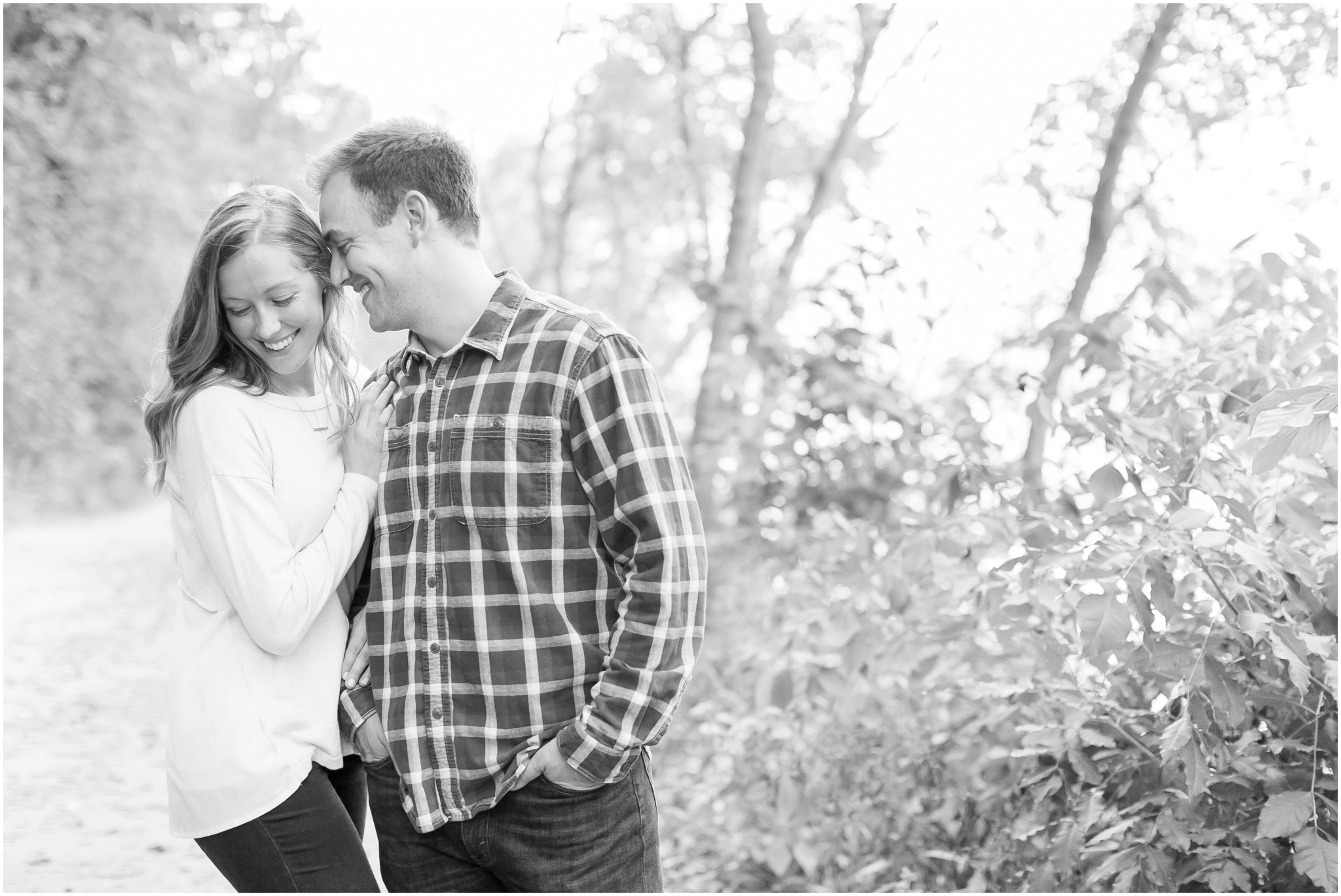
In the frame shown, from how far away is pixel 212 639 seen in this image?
2.07 metres

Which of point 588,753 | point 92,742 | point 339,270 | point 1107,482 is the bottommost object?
point 92,742

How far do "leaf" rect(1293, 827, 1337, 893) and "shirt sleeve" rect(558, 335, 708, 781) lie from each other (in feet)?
4.18

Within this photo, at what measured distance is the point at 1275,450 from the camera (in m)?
1.90

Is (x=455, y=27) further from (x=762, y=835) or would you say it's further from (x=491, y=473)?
(x=491, y=473)

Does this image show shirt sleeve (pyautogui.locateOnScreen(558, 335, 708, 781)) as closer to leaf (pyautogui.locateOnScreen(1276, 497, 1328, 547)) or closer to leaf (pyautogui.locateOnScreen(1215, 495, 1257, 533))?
leaf (pyautogui.locateOnScreen(1215, 495, 1257, 533))

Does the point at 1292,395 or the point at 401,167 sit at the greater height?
the point at 401,167

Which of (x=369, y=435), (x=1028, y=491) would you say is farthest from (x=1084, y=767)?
(x=369, y=435)

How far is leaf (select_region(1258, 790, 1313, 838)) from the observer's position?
222 cm

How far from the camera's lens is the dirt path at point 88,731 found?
4.62 metres

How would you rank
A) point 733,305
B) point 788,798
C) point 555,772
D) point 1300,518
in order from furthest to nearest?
point 733,305 → point 788,798 → point 1300,518 → point 555,772

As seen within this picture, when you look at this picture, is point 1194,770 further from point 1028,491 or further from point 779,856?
point 779,856

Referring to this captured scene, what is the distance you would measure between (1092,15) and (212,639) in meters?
4.84

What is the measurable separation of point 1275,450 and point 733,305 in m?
3.00

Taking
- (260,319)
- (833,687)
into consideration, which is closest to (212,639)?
(260,319)
